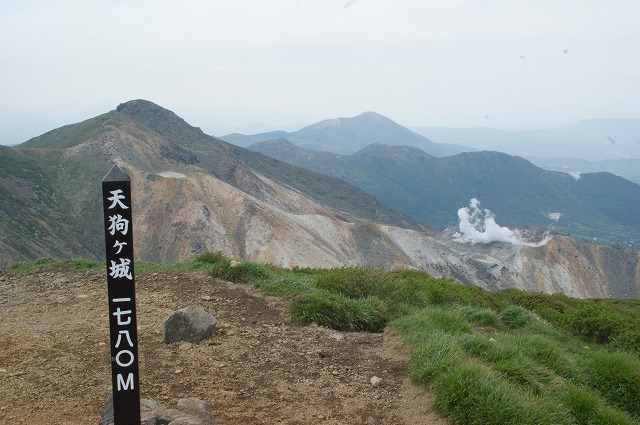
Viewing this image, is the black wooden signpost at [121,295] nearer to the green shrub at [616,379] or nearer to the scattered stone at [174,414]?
the scattered stone at [174,414]

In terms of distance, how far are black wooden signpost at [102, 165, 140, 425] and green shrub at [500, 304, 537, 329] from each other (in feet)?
26.2

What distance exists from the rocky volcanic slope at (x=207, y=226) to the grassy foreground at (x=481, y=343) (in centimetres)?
2556

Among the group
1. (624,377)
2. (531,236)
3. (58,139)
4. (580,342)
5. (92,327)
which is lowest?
(531,236)

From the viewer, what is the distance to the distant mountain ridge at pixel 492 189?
167 metres

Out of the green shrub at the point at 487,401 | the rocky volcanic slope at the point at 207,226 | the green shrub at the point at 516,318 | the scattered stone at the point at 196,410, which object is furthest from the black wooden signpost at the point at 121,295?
the rocky volcanic slope at the point at 207,226

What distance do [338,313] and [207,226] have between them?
38.3 m

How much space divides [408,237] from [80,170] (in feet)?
107

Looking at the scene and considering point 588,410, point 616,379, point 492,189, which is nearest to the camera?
point 588,410

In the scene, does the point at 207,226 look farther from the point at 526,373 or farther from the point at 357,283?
the point at 526,373

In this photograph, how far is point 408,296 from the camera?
9188 millimetres

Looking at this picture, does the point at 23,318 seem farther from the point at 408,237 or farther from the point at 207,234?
the point at 408,237

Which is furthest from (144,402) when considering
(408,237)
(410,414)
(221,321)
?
(408,237)

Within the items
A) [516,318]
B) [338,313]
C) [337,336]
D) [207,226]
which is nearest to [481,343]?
[337,336]

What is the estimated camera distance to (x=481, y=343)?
5945mm
